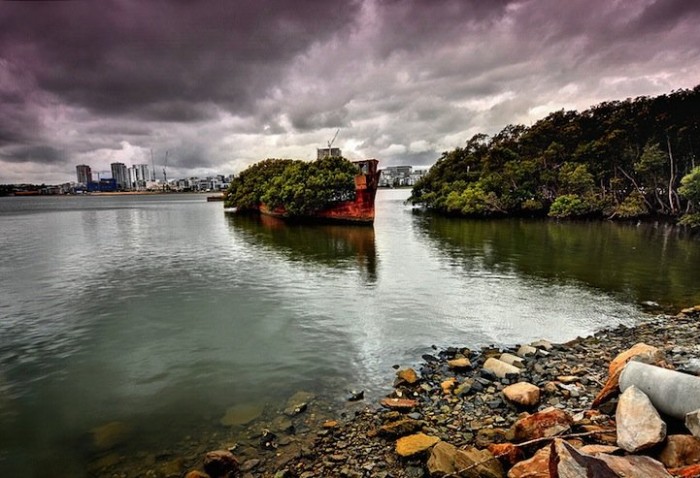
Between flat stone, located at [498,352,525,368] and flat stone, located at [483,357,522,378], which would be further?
flat stone, located at [498,352,525,368]

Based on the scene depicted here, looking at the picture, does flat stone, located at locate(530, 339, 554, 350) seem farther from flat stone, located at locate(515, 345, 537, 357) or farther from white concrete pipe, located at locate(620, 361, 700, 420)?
white concrete pipe, located at locate(620, 361, 700, 420)

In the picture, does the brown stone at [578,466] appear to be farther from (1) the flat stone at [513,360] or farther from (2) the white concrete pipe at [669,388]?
(1) the flat stone at [513,360]

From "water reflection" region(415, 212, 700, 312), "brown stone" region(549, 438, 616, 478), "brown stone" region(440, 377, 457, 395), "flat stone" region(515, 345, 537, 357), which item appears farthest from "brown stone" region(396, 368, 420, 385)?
"water reflection" region(415, 212, 700, 312)

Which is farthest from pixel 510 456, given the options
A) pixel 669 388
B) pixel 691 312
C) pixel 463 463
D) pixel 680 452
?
pixel 691 312

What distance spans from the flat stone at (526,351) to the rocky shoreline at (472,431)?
0.12 metres

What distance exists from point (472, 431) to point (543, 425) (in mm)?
1425

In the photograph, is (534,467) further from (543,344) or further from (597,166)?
(597,166)

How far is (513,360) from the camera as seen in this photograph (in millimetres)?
10695

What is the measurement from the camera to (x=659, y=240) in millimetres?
34938

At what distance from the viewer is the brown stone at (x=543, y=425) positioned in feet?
20.7

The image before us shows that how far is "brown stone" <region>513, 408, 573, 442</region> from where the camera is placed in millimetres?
6320

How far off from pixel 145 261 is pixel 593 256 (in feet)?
110

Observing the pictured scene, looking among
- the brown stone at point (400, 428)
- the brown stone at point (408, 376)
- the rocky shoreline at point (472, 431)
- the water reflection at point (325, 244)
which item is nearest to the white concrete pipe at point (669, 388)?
the rocky shoreline at point (472, 431)

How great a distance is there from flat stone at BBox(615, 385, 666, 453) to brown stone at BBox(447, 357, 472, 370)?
487 centimetres
